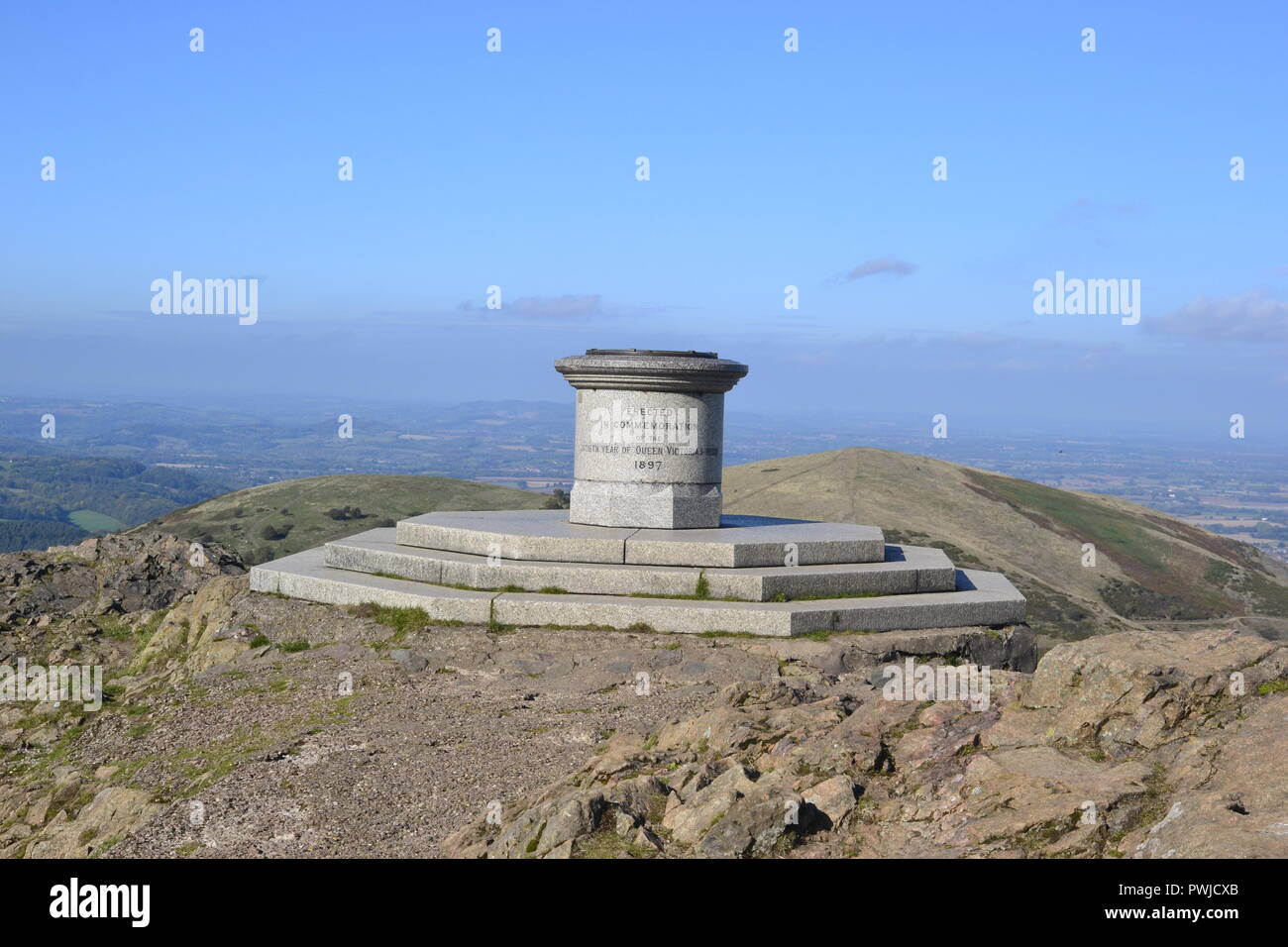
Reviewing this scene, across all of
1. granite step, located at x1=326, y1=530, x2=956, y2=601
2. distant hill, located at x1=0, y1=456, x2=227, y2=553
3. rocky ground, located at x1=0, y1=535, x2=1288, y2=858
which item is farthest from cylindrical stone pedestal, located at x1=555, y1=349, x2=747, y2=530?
distant hill, located at x1=0, y1=456, x2=227, y2=553

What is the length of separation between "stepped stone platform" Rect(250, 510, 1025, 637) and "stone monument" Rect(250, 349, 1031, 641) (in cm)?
2

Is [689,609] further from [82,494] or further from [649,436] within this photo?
[82,494]

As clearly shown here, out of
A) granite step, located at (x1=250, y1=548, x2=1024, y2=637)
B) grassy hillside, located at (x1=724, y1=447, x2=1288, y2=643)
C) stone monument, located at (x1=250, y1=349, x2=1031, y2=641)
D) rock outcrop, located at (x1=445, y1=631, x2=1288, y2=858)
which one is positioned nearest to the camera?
rock outcrop, located at (x1=445, y1=631, x2=1288, y2=858)

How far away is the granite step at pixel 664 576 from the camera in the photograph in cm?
1312

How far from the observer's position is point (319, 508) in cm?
4066

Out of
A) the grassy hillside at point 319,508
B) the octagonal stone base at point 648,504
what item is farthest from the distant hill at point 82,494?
the octagonal stone base at point 648,504

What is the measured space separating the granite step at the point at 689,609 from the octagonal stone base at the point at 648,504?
6.71 feet

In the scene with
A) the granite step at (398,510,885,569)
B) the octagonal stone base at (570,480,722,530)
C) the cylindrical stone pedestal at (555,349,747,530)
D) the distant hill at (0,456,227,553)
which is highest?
the cylindrical stone pedestal at (555,349,747,530)

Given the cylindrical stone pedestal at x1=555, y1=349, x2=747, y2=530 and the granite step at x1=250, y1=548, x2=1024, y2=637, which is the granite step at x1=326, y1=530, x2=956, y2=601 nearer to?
the granite step at x1=250, y1=548, x2=1024, y2=637

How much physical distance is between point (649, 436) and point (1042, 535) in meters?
24.0

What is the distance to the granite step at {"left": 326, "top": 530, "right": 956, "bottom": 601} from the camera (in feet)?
43.1

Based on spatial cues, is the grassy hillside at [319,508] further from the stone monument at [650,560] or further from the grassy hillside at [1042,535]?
the stone monument at [650,560]

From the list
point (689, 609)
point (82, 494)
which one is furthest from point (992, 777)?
point (82, 494)

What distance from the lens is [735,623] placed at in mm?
12320
